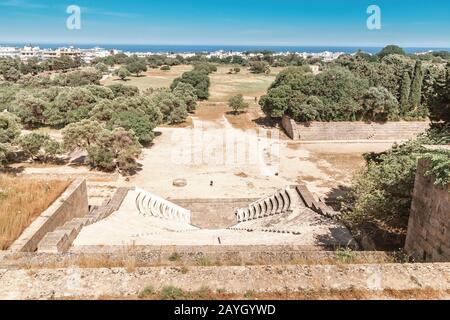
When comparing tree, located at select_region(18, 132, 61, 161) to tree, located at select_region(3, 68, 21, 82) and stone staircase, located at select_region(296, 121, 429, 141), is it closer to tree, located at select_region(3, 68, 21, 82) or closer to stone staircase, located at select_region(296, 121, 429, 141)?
stone staircase, located at select_region(296, 121, 429, 141)

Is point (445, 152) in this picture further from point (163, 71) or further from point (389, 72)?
point (163, 71)

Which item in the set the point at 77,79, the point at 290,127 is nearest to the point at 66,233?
the point at 290,127

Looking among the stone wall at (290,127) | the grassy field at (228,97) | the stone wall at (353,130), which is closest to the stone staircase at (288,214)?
the stone wall at (290,127)

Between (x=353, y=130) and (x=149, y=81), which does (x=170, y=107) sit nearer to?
(x=353, y=130)

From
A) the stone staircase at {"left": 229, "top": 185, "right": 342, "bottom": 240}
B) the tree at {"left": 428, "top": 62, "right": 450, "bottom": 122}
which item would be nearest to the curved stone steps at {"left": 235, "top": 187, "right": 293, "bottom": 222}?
the stone staircase at {"left": 229, "top": 185, "right": 342, "bottom": 240}

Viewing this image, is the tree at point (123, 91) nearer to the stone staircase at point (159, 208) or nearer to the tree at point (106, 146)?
the tree at point (106, 146)
